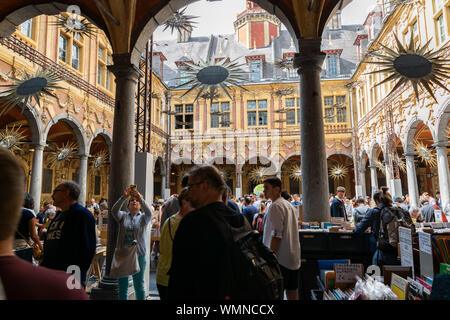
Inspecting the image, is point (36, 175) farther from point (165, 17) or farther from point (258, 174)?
point (258, 174)

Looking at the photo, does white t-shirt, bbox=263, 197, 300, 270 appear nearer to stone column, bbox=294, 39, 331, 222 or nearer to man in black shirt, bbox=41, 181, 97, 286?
stone column, bbox=294, 39, 331, 222

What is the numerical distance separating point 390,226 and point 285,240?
4.60 feet

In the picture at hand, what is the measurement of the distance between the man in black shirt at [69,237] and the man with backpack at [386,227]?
3184 millimetres

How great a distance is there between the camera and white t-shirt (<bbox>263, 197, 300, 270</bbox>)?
10.1 ft

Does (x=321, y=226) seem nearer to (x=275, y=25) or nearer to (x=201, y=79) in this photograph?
(x=201, y=79)

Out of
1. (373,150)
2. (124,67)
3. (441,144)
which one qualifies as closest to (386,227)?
(124,67)

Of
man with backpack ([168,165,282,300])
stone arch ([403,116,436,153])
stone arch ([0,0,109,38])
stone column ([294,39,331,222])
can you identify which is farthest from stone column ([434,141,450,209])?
man with backpack ([168,165,282,300])

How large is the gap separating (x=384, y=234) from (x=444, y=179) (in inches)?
326

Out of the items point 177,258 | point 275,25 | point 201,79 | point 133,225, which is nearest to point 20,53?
point 201,79

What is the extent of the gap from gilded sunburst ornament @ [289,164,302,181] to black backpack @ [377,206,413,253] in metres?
17.6

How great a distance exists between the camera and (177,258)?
126 centimetres

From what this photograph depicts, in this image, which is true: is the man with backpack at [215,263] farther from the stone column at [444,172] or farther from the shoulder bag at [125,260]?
the stone column at [444,172]

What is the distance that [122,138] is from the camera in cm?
478

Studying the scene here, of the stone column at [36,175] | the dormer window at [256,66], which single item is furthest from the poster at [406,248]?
the dormer window at [256,66]
